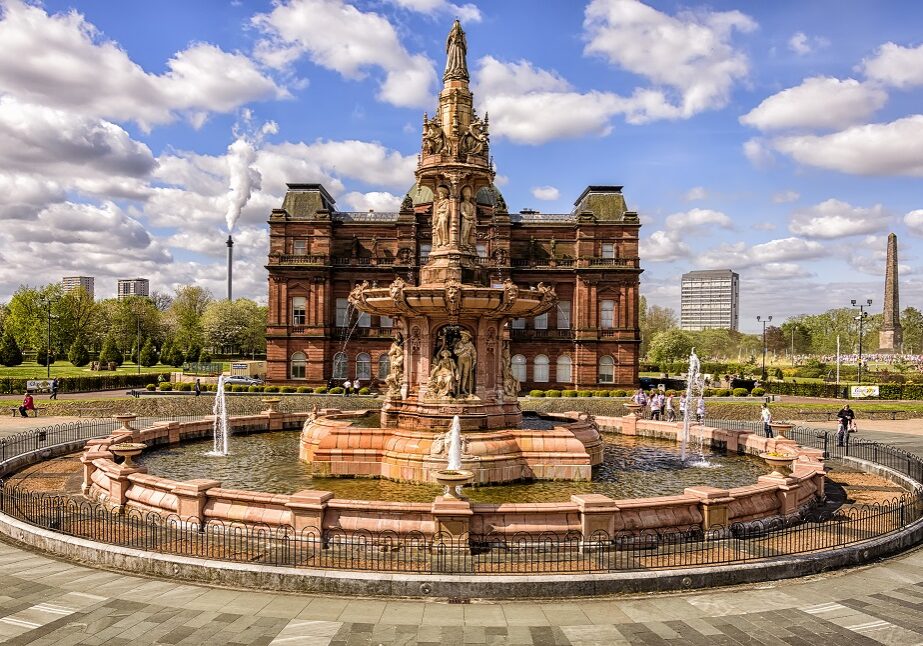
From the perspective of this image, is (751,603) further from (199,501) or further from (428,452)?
(199,501)

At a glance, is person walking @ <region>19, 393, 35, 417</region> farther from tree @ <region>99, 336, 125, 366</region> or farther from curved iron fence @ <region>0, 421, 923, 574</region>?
tree @ <region>99, 336, 125, 366</region>

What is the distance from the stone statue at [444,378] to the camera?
63.8 ft

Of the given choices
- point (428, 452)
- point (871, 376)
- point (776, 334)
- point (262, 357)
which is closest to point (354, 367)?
point (428, 452)

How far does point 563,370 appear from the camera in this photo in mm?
56969

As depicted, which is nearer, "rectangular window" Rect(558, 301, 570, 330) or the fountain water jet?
the fountain water jet

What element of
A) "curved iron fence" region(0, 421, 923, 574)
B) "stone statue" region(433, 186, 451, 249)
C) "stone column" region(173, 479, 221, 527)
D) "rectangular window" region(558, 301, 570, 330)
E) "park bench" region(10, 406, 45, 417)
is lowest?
"park bench" region(10, 406, 45, 417)

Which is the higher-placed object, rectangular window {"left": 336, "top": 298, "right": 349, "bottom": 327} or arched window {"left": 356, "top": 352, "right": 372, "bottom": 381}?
rectangular window {"left": 336, "top": 298, "right": 349, "bottom": 327}

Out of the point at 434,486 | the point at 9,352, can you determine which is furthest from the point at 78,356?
the point at 434,486

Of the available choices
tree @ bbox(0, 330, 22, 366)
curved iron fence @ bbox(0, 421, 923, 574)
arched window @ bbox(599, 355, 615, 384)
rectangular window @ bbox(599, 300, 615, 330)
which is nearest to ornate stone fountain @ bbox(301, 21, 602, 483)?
curved iron fence @ bbox(0, 421, 923, 574)

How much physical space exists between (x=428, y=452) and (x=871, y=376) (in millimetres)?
69662

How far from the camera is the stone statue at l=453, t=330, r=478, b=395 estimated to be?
19.6 m

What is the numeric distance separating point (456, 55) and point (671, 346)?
3134 inches

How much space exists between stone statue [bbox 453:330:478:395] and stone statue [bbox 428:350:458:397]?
19cm

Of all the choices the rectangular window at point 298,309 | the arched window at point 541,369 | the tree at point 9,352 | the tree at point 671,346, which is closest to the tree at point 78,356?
the tree at point 9,352
